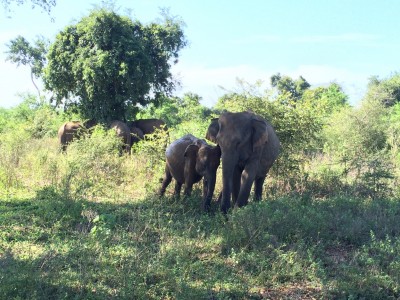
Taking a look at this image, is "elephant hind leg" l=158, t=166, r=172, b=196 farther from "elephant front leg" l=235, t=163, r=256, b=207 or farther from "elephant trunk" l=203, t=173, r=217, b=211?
"elephant front leg" l=235, t=163, r=256, b=207

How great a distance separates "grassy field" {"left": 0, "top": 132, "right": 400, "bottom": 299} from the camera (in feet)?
17.2

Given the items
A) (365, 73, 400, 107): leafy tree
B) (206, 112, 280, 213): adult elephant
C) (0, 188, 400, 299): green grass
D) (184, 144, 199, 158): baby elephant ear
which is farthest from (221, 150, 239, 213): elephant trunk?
(365, 73, 400, 107): leafy tree

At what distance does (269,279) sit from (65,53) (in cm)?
1886

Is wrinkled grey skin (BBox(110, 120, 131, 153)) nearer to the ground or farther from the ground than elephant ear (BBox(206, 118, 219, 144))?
farther from the ground

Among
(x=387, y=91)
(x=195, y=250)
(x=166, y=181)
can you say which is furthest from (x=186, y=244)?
(x=387, y=91)

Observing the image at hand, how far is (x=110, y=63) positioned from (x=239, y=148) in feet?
43.3

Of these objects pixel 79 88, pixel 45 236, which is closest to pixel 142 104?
pixel 79 88

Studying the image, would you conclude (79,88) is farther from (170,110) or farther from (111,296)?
(111,296)

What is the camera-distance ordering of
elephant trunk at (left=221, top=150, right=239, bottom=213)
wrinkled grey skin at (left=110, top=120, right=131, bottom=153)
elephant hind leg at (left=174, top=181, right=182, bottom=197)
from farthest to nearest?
wrinkled grey skin at (left=110, top=120, right=131, bottom=153)
elephant hind leg at (left=174, top=181, right=182, bottom=197)
elephant trunk at (left=221, top=150, right=239, bottom=213)

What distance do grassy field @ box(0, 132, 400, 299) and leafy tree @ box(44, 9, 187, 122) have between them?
11429 mm

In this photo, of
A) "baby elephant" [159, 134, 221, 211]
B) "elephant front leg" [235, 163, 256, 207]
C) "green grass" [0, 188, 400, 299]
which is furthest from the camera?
"baby elephant" [159, 134, 221, 211]

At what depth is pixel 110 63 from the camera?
66.7 feet

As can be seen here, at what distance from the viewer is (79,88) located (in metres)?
22.0

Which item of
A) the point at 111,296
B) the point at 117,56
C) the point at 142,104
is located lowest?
the point at 111,296
